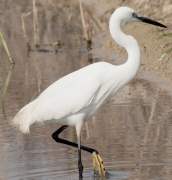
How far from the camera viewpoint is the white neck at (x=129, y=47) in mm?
7602

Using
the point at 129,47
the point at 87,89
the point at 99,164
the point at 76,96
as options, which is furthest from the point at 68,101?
the point at 129,47

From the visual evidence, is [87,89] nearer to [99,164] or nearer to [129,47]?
[129,47]

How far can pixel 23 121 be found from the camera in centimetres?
798

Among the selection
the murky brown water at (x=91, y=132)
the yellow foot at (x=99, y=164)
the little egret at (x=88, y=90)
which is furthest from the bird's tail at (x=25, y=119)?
the yellow foot at (x=99, y=164)

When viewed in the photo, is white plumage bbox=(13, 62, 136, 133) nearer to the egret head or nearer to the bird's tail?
the bird's tail

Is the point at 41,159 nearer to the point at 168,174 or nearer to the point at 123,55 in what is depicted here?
the point at 168,174

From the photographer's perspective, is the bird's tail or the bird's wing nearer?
the bird's wing

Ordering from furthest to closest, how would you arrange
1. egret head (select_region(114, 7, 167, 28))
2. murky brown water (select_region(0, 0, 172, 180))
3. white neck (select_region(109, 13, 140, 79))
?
→ murky brown water (select_region(0, 0, 172, 180))
egret head (select_region(114, 7, 167, 28))
white neck (select_region(109, 13, 140, 79))

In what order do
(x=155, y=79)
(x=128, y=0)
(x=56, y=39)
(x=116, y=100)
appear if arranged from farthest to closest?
(x=128, y=0)
(x=56, y=39)
(x=155, y=79)
(x=116, y=100)

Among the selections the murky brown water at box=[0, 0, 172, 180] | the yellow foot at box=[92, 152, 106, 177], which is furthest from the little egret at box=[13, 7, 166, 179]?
the murky brown water at box=[0, 0, 172, 180]

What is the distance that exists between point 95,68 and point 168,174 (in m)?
1.40

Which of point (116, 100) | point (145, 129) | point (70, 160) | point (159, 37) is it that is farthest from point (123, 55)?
point (70, 160)

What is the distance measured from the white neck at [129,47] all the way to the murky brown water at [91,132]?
1087 millimetres

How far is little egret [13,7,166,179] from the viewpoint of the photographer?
25.1ft
